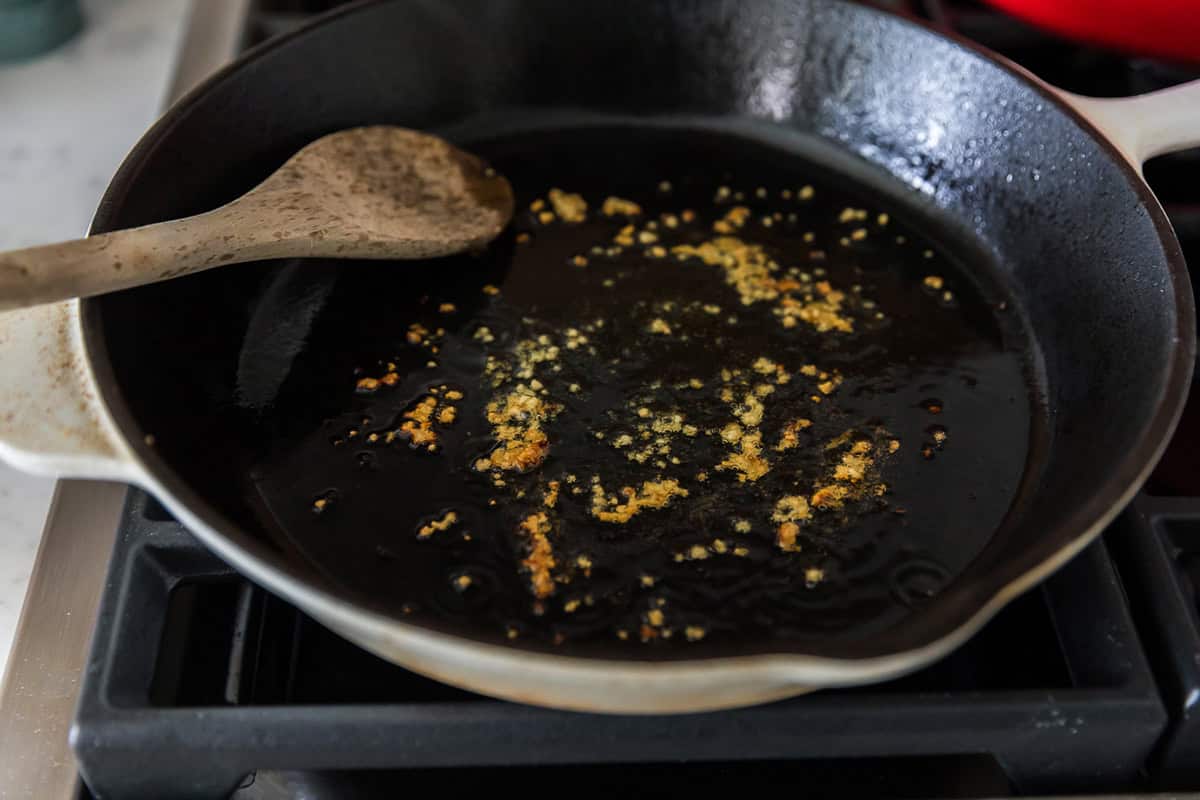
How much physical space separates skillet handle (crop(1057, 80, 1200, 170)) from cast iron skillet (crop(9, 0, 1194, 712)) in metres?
0.01

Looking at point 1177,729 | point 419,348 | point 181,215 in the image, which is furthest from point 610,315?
point 1177,729

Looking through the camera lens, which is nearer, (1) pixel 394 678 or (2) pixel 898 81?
(1) pixel 394 678

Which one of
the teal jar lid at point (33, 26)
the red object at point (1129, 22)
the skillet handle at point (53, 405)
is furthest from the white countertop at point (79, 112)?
the red object at point (1129, 22)

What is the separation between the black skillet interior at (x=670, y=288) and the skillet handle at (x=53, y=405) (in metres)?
0.01

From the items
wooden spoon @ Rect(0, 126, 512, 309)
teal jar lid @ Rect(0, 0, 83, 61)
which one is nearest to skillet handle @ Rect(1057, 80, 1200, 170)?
wooden spoon @ Rect(0, 126, 512, 309)

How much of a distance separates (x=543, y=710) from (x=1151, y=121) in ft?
1.55

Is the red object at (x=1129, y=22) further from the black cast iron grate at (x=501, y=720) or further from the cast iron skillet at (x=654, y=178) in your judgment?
the black cast iron grate at (x=501, y=720)

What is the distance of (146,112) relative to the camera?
2.81 ft

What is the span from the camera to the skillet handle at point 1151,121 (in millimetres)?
609

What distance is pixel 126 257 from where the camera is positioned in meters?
0.51

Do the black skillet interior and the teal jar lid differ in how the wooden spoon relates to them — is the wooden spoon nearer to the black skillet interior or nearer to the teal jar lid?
the black skillet interior

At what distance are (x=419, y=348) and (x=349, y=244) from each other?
0.24 ft

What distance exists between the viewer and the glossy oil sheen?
0.52 metres

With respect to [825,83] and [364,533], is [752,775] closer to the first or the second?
[364,533]
